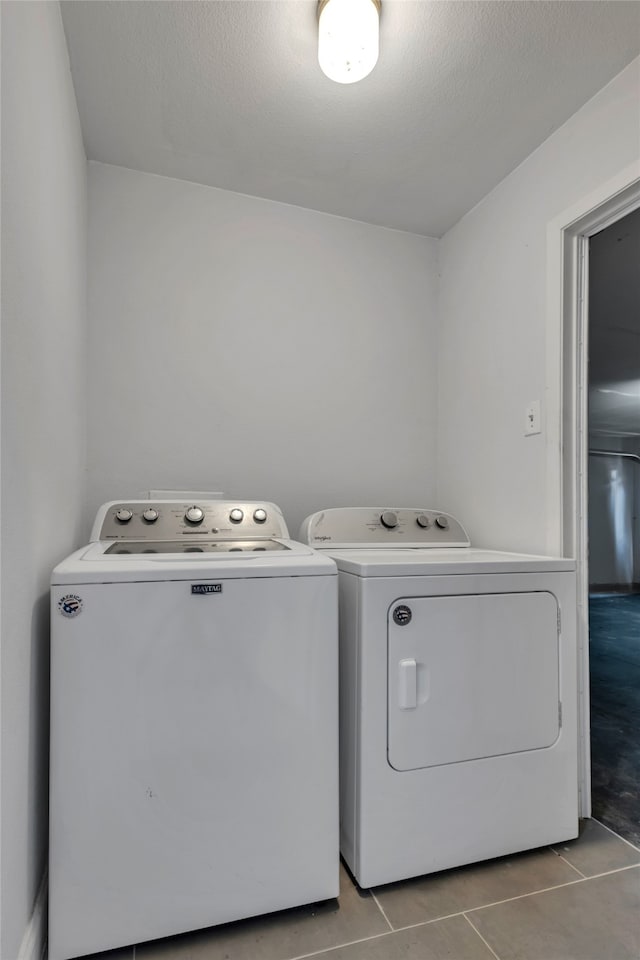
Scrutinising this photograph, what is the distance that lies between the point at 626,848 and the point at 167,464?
1.91 meters

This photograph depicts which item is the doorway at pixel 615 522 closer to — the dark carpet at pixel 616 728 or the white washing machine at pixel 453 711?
the dark carpet at pixel 616 728

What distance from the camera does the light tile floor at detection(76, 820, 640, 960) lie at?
1068mm

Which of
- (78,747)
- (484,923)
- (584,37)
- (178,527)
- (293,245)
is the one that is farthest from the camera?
(293,245)

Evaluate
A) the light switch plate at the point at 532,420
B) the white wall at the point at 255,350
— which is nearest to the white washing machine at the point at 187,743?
the white wall at the point at 255,350

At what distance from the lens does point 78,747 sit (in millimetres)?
1029

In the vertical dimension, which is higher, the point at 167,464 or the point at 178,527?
the point at 167,464

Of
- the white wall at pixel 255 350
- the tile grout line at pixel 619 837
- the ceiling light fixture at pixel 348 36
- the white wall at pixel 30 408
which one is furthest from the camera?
the white wall at pixel 255 350

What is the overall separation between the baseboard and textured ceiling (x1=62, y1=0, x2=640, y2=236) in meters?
2.14

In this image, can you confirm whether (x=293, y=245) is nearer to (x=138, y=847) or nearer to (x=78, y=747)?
(x=78, y=747)

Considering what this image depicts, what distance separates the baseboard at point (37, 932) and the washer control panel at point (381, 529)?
1118mm

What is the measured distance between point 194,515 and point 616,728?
2027 millimetres

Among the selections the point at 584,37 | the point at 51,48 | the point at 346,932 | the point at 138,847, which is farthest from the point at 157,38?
the point at 346,932

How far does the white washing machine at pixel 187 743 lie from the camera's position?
1028 millimetres

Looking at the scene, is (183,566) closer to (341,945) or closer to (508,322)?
(341,945)
